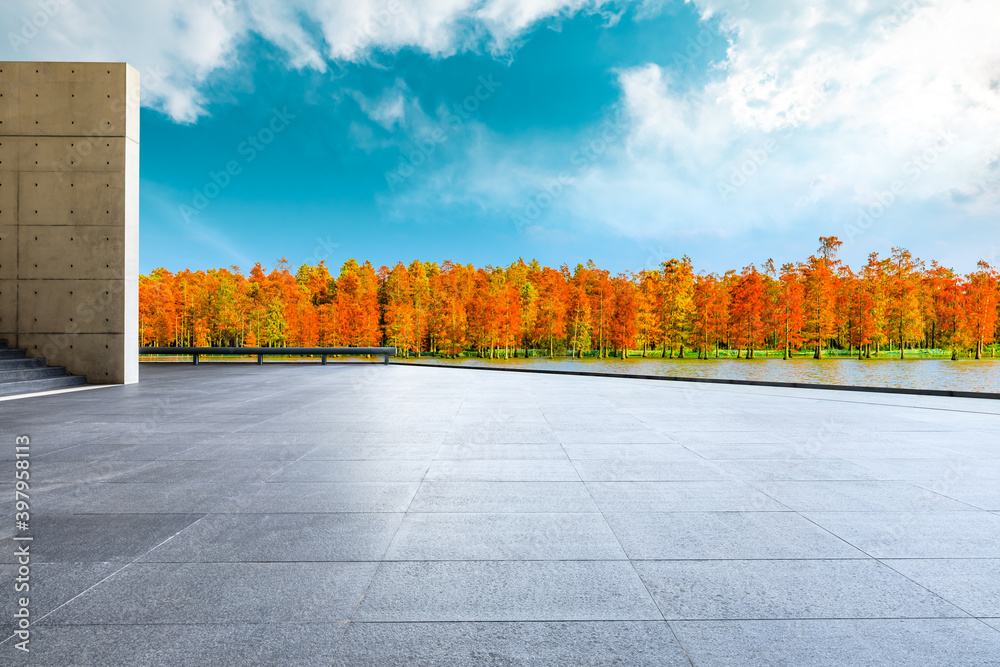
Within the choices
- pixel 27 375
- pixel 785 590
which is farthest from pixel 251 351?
pixel 785 590

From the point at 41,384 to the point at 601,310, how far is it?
49208mm

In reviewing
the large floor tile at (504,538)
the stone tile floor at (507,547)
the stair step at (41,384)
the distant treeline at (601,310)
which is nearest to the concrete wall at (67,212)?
the stair step at (41,384)

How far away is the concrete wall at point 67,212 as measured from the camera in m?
12.6

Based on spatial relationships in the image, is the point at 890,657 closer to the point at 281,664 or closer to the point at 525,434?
the point at 281,664

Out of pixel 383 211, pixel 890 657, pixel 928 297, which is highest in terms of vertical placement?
pixel 383 211

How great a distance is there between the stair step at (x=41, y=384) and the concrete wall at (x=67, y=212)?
15.0 inches

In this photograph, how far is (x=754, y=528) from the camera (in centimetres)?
334

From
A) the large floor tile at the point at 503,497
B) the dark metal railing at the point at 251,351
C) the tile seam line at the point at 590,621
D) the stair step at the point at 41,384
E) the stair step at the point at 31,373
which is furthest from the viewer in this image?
the dark metal railing at the point at 251,351

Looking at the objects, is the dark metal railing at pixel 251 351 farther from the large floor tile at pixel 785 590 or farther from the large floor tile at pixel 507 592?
the large floor tile at pixel 785 590

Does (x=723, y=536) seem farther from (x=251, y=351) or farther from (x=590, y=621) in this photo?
(x=251, y=351)

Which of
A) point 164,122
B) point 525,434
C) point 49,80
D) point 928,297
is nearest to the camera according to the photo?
Result: point 525,434

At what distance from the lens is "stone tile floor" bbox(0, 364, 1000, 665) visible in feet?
6.93

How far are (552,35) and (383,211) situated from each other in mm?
39901

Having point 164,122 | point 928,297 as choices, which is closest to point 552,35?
point 164,122
